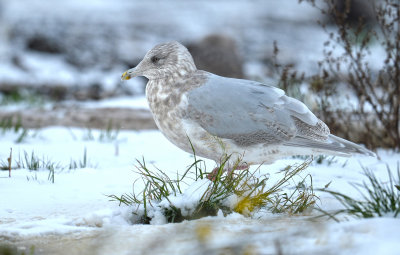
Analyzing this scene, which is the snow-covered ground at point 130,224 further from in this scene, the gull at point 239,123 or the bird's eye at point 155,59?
the bird's eye at point 155,59

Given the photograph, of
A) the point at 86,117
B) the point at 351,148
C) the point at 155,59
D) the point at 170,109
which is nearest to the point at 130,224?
the point at 170,109

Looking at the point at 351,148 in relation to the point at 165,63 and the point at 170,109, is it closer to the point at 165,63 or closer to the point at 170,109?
the point at 170,109

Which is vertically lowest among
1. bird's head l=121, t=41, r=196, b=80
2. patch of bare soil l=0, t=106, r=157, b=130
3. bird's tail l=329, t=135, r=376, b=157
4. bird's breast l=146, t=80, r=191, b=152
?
patch of bare soil l=0, t=106, r=157, b=130

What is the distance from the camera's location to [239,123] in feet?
10.8

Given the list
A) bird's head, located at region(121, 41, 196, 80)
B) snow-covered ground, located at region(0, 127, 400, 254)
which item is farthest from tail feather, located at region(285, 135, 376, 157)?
bird's head, located at region(121, 41, 196, 80)

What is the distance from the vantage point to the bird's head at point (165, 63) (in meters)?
3.62

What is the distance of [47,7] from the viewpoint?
13172mm

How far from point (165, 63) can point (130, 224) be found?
1.23 m

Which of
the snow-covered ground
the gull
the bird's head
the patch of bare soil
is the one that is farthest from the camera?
the patch of bare soil

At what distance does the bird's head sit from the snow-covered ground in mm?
737

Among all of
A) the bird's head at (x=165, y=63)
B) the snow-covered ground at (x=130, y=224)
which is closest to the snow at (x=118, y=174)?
the snow-covered ground at (x=130, y=224)

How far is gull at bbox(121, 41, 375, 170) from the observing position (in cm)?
329

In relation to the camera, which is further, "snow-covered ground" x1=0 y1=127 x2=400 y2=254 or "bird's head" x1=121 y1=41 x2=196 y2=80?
"bird's head" x1=121 y1=41 x2=196 y2=80

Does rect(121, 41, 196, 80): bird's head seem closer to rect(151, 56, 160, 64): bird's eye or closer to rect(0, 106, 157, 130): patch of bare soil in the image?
rect(151, 56, 160, 64): bird's eye
